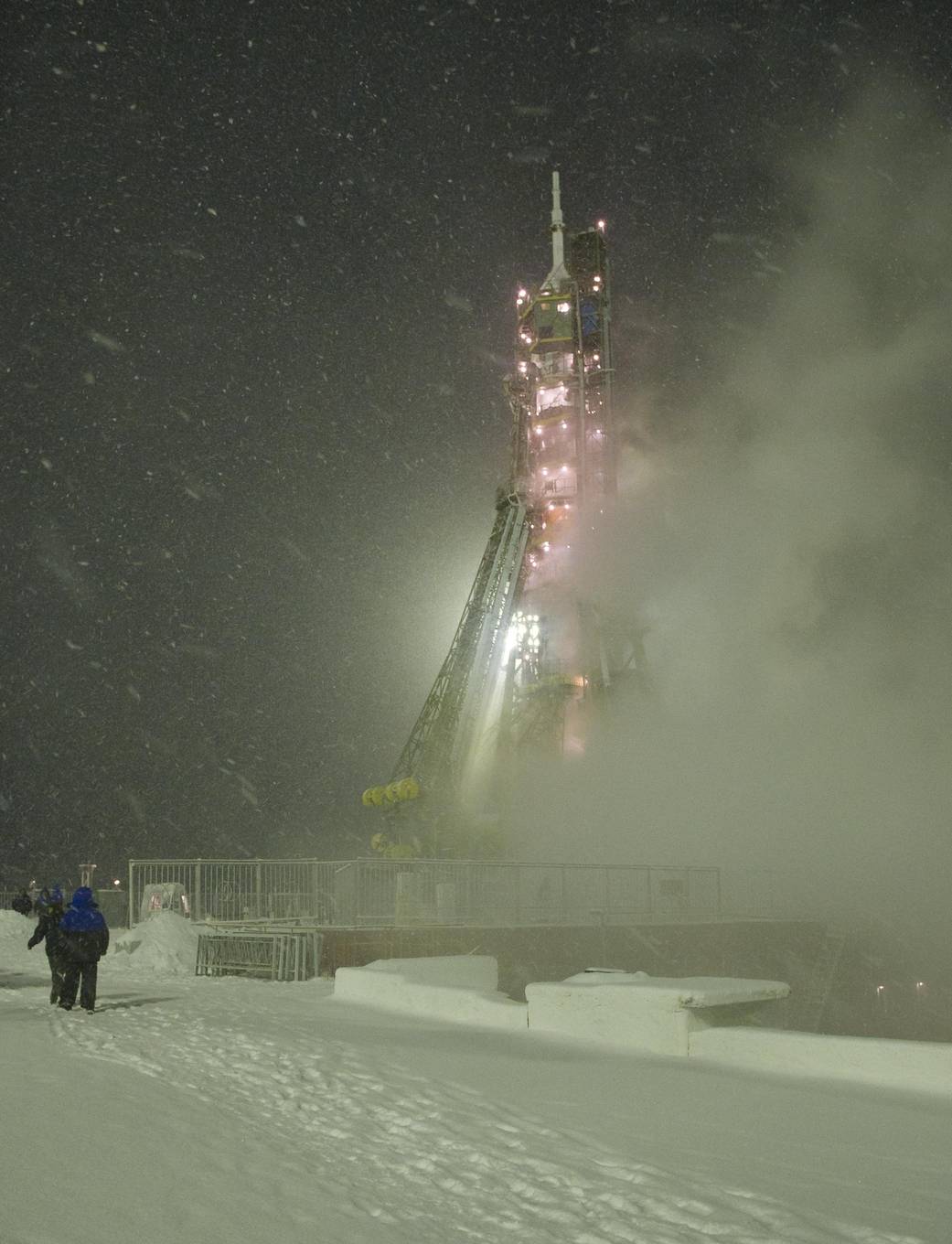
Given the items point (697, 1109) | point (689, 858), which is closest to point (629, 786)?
point (689, 858)

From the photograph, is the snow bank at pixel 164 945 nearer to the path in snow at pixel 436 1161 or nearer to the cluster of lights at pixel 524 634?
the path in snow at pixel 436 1161

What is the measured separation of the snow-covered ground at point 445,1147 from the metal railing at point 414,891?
27.1 ft

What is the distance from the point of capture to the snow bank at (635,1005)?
830cm

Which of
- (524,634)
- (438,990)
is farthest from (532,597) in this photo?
(438,990)

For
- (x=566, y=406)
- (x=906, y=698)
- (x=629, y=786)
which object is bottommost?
(x=629, y=786)

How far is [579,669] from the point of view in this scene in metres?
39.4

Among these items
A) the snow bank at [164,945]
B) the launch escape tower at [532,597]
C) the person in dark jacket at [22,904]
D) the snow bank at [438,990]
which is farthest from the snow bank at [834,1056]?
the launch escape tower at [532,597]

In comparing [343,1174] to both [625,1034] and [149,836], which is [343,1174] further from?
[149,836]

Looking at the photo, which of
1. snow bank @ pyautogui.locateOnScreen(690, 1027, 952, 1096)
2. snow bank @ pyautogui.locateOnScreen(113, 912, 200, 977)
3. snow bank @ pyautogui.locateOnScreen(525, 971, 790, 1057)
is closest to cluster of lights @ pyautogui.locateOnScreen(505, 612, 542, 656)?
snow bank @ pyautogui.locateOnScreen(113, 912, 200, 977)

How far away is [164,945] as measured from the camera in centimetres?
1727

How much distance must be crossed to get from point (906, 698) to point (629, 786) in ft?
33.8

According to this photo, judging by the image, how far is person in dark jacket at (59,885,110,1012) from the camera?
36.8 feet

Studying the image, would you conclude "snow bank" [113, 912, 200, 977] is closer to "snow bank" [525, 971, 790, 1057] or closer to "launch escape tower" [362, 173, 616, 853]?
"snow bank" [525, 971, 790, 1057]

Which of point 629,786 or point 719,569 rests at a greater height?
point 719,569
